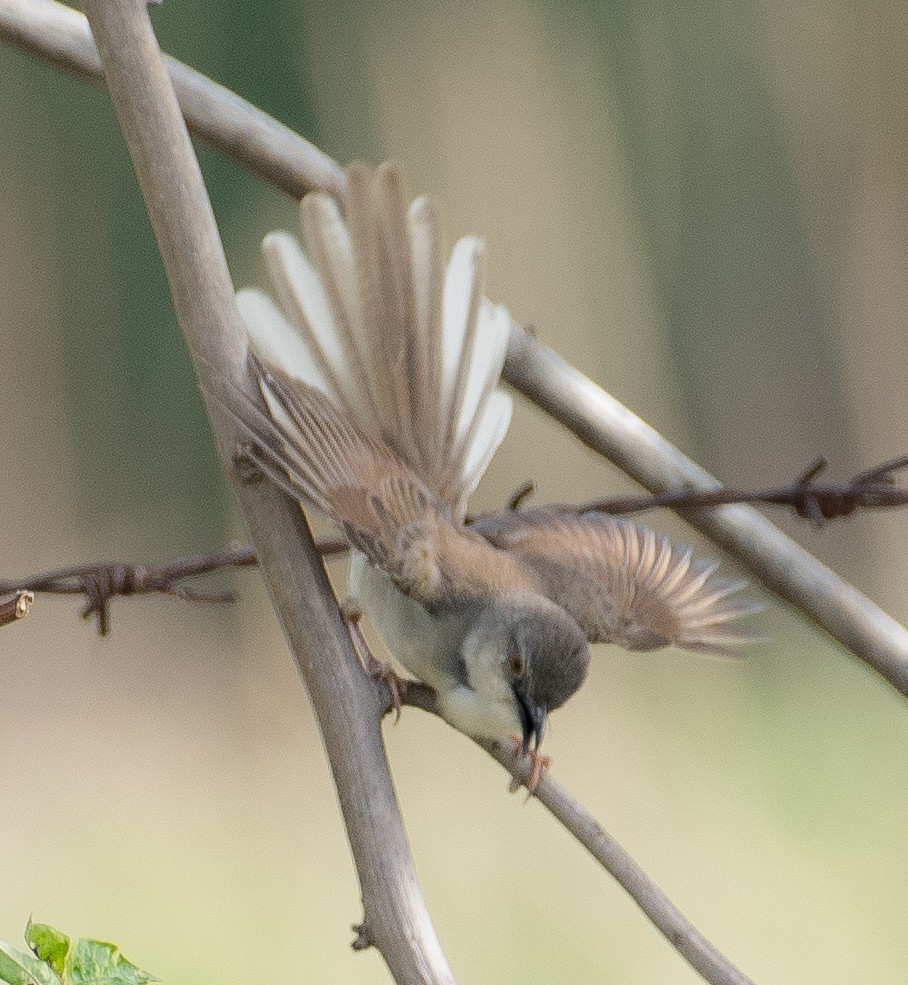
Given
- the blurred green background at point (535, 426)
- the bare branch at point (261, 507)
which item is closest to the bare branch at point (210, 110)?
the bare branch at point (261, 507)

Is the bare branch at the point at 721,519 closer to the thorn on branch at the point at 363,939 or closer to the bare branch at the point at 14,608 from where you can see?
the thorn on branch at the point at 363,939

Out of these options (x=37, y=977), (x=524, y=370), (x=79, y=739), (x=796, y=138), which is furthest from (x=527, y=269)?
(x=37, y=977)

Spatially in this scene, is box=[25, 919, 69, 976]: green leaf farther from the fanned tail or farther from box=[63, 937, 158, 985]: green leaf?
the fanned tail

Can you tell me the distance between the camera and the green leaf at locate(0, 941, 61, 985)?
0.95 m

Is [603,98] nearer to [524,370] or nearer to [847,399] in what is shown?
[847,399]

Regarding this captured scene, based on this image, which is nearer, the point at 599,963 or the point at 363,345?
the point at 363,345

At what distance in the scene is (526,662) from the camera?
1.88m

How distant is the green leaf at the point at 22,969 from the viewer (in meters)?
0.95

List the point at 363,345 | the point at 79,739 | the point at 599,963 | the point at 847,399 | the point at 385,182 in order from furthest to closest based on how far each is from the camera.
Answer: the point at 847,399 → the point at 79,739 → the point at 599,963 → the point at 363,345 → the point at 385,182

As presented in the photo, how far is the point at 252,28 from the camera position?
212 inches

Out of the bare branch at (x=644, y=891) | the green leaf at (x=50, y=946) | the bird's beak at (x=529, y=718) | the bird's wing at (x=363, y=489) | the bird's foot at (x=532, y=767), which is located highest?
the bird's wing at (x=363, y=489)

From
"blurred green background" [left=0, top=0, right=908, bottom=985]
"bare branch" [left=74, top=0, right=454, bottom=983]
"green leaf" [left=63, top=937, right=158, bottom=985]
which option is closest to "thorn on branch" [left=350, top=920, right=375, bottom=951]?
"bare branch" [left=74, top=0, right=454, bottom=983]

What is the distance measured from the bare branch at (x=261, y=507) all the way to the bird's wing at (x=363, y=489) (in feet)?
0.12

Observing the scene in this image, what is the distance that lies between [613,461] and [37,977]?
0.99 metres
